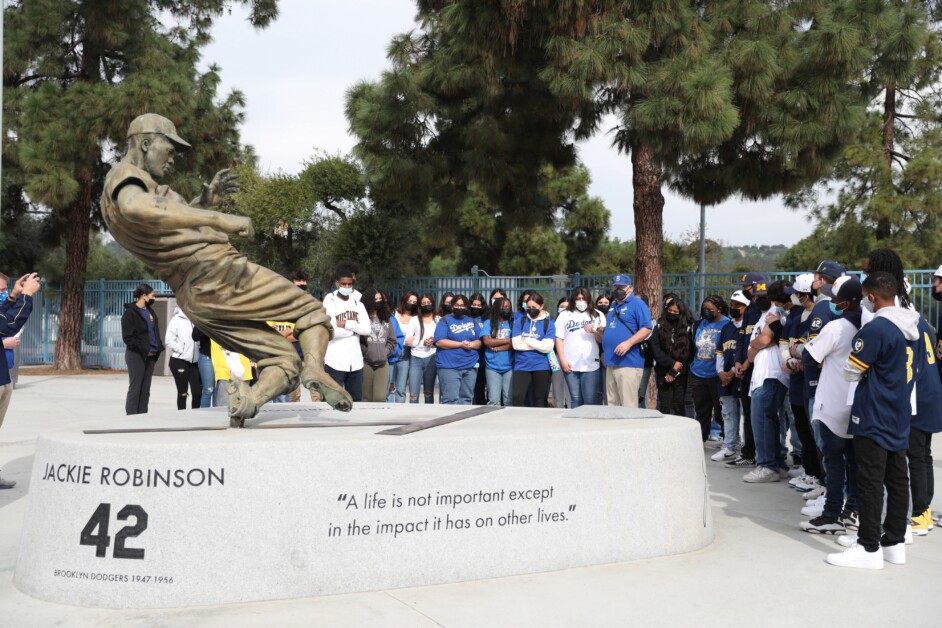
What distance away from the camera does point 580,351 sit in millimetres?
9898

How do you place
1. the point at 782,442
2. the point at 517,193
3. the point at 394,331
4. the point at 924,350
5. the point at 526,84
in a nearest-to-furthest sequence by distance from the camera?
the point at 924,350
the point at 782,442
the point at 394,331
the point at 526,84
the point at 517,193

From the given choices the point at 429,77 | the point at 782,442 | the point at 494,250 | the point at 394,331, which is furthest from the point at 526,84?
the point at 494,250

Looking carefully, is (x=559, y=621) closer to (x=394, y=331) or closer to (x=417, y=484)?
(x=417, y=484)

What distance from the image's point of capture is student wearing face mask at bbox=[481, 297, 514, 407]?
33.2 ft

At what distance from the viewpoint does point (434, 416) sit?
20.7 feet

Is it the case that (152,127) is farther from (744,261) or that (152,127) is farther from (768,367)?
(744,261)

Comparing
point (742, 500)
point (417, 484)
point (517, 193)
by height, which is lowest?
point (742, 500)

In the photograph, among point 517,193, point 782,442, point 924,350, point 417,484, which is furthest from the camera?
point 517,193

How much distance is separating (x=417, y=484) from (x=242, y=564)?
3.29 ft

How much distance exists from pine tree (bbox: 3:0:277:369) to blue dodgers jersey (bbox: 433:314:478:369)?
1133cm

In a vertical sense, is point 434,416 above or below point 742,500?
above

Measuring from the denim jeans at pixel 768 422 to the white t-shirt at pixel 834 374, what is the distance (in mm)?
1716

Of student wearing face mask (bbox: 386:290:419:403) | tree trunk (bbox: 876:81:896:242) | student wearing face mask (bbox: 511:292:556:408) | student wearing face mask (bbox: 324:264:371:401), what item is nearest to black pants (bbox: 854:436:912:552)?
student wearing face mask (bbox: 511:292:556:408)

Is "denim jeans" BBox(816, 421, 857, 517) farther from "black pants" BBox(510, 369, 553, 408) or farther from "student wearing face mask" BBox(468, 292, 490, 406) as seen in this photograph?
"student wearing face mask" BBox(468, 292, 490, 406)
